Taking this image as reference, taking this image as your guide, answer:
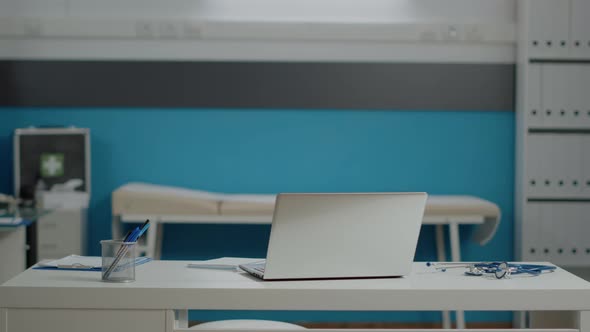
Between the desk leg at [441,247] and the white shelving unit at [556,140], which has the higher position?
the white shelving unit at [556,140]

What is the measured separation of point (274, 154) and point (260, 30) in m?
0.64

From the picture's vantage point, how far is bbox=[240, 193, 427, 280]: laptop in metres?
1.69

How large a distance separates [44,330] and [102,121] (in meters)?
2.51

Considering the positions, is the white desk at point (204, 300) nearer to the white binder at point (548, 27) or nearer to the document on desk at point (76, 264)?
the document on desk at point (76, 264)

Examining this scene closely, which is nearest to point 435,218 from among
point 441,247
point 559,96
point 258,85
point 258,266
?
point 441,247

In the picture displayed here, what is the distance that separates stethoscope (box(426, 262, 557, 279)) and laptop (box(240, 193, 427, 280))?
0.18 m

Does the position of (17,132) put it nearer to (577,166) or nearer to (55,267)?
(55,267)

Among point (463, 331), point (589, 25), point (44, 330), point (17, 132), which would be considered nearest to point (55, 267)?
point (44, 330)

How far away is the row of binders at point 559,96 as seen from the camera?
398 cm

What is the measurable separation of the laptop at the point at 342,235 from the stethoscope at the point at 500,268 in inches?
7.2

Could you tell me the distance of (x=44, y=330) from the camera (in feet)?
5.43

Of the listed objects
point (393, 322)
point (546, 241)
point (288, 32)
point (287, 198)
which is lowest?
point (393, 322)

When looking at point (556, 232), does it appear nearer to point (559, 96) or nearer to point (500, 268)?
point (559, 96)

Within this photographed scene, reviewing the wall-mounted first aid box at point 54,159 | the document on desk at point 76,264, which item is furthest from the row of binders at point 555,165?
the document on desk at point 76,264
